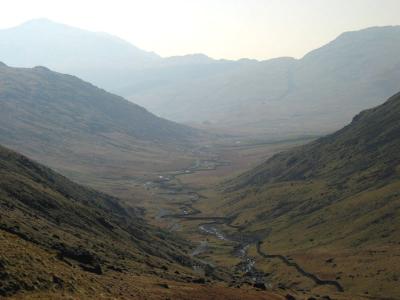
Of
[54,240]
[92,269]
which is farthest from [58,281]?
[54,240]

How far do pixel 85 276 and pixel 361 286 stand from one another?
83.6 metres

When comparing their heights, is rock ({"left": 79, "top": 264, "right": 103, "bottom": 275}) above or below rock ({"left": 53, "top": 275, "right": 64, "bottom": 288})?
below

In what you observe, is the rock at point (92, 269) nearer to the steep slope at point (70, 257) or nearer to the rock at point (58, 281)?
the steep slope at point (70, 257)

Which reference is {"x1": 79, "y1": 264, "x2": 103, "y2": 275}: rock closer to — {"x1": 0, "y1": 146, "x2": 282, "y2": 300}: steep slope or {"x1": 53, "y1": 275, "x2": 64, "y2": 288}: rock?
{"x1": 0, "y1": 146, "x2": 282, "y2": 300}: steep slope

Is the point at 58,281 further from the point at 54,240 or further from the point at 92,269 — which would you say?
the point at 54,240

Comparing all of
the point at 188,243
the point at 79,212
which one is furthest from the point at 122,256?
the point at 188,243

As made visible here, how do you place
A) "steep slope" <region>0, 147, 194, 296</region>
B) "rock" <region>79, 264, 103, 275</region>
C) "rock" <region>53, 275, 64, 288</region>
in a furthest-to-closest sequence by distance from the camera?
"rock" <region>79, 264, 103, 275</region> → "rock" <region>53, 275, 64, 288</region> → "steep slope" <region>0, 147, 194, 296</region>

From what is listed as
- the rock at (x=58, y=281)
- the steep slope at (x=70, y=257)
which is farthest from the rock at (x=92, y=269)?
the rock at (x=58, y=281)

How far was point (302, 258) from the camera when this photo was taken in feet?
515

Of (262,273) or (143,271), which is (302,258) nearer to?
(262,273)

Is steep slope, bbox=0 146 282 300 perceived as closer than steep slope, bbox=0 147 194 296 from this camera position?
Yes

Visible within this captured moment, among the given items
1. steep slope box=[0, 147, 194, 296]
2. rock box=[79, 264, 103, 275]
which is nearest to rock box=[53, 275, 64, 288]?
steep slope box=[0, 147, 194, 296]

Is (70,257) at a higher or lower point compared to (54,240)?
lower

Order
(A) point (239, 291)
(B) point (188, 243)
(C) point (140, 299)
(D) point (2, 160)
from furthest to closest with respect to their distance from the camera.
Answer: (B) point (188, 243), (D) point (2, 160), (A) point (239, 291), (C) point (140, 299)
